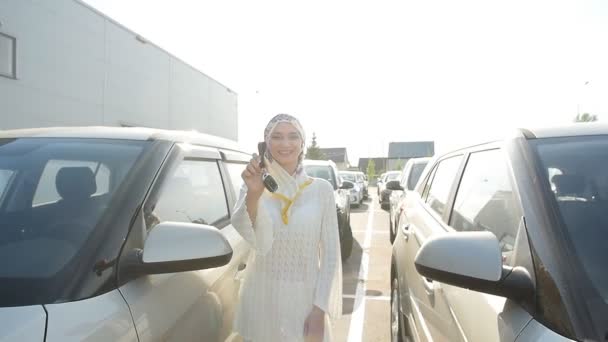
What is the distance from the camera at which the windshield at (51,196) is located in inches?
52.7

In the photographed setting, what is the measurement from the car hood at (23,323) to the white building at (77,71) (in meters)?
8.04

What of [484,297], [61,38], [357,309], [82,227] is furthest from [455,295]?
[61,38]

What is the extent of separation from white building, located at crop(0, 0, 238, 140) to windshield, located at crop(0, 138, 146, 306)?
706cm

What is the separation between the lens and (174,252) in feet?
4.66

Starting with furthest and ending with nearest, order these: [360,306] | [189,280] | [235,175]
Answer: [360,306] → [235,175] → [189,280]

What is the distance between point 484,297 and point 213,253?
102cm

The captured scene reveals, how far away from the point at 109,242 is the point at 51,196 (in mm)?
680

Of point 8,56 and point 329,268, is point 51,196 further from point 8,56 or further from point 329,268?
point 8,56

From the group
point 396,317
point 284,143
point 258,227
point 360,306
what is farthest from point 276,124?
point 360,306

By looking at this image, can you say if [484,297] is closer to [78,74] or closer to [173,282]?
[173,282]

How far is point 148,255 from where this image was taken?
1.40m

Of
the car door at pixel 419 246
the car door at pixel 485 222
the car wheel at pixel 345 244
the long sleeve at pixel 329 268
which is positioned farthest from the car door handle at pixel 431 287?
the car wheel at pixel 345 244

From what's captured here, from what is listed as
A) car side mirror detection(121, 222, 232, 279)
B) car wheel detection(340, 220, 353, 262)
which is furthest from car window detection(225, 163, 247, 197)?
car wheel detection(340, 220, 353, 262)

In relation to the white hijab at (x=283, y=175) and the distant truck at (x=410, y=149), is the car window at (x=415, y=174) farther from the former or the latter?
the distant truck at (x=410, y=149)
